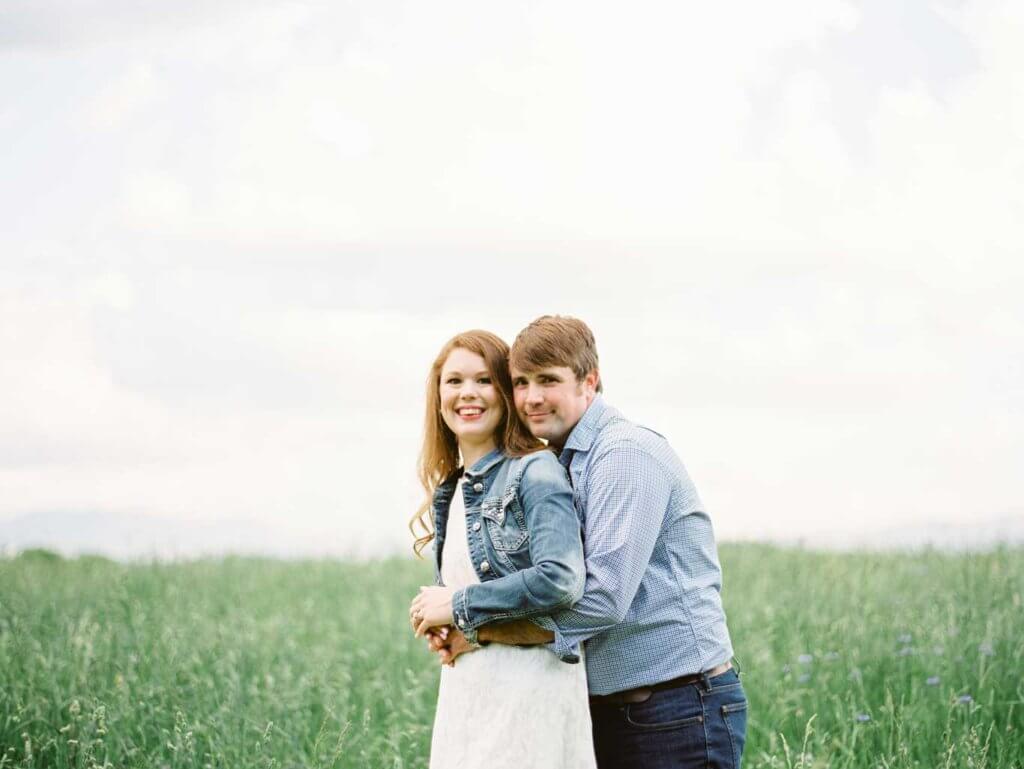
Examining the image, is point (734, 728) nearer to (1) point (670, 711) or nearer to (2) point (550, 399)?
(1) point (670, 711)

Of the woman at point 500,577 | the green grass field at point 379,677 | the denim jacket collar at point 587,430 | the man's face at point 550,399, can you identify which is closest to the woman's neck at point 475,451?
the woman at point 500,577

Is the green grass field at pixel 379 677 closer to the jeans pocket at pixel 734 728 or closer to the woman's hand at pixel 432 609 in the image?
the jeans pocket at pixel 734 728

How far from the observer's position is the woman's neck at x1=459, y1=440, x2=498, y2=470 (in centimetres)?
373

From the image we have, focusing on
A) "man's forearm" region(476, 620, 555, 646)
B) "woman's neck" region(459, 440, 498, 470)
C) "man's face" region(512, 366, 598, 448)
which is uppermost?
"man's face" region(512, 366, 598, 448)

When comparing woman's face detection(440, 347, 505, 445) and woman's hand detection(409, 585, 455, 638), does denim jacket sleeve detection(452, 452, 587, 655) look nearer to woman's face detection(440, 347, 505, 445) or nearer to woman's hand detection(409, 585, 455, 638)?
woman's hand detection(409, 585, 455, 638)

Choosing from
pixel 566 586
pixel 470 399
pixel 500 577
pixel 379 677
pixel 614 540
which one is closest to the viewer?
pixel 566 586

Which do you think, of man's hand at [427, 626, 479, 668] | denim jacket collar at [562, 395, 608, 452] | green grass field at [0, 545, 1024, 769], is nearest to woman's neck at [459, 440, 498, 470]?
denim jacket collar at [562, 395, 608, 452]

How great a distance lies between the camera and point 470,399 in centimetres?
370

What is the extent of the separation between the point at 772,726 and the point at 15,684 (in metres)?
4.34

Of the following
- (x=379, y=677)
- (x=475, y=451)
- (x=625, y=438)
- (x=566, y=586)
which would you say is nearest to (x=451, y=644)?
(x=566, y=586)

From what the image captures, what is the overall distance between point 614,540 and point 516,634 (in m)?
0.44

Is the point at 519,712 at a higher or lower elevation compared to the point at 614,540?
lower

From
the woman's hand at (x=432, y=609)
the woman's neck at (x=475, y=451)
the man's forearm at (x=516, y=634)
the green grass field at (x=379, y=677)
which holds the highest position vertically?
the woman's neck at (x=475, y=451)

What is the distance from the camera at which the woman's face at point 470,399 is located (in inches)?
145
